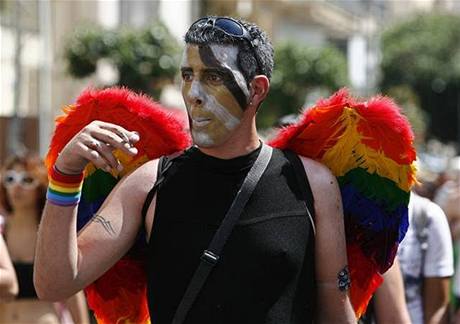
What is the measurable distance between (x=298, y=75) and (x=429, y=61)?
2167cm

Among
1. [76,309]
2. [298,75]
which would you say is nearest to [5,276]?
[76,309]

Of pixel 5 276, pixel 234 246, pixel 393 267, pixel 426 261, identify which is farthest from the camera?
pixel 426 261

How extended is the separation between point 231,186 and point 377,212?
59cm

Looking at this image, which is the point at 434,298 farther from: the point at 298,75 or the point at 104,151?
the point at 298,75

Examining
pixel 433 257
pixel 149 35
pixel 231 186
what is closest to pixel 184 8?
→ pixel 149 35

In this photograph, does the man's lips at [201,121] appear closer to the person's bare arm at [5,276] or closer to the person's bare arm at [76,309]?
the person's bare arm at [5,276]

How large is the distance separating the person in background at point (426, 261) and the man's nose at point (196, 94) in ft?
7.14

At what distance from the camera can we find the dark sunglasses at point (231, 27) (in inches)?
134

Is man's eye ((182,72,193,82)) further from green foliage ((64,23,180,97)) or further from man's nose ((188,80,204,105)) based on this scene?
green foliage ((64,23,180,97))

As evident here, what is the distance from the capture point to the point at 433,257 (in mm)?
5363

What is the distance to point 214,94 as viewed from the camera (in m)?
3.38

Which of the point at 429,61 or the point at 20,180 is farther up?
the point at 20,180

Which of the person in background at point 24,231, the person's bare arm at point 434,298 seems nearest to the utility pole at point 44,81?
the person in background at point 24,231

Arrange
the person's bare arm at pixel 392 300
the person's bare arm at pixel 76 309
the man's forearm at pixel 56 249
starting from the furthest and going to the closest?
the person's bare arm at pixel 76 309, the person's bare arm at pixel 392 300, the man's forearm at pixel 56 249
